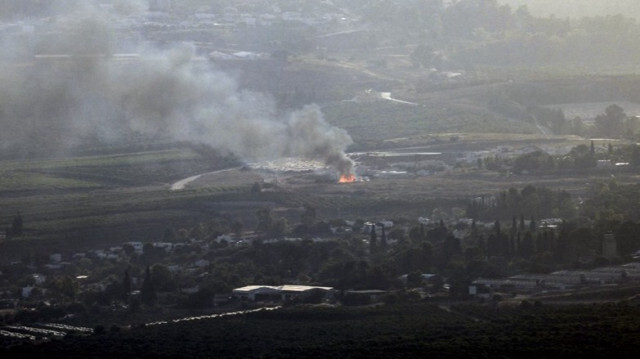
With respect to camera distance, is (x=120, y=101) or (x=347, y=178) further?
(x=120, y=101)

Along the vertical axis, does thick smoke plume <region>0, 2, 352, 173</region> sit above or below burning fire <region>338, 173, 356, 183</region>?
above

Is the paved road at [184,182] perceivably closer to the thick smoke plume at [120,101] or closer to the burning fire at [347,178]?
the thick smoke plume at [120,101]

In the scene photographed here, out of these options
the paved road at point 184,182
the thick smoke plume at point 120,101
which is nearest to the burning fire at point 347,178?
the thick smoke plume at point 120,101

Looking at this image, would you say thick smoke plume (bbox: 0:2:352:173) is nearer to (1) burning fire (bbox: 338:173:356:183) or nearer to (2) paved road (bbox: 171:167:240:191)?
(1) burning fire (bbox: 338:173:356:183)

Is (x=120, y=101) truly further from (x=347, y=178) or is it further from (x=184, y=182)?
(x=347, y=178)

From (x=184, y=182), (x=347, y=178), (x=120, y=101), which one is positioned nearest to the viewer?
(x=347, y=178)

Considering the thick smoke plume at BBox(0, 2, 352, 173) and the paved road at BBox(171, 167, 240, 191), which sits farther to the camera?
the paved road at BBox(171, 167, 240, 191)

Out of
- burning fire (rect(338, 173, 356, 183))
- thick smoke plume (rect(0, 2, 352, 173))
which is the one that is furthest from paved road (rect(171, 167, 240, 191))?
burning fire (rect(338, 173, 356, 183))

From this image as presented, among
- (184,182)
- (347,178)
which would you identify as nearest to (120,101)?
(184,182)

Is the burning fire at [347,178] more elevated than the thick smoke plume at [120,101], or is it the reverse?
the thick smoke plume at [120,101]

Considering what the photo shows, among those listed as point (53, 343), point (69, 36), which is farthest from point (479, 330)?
point (69, 36)
